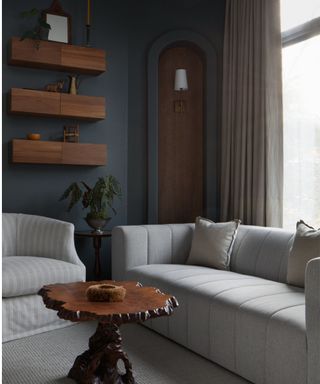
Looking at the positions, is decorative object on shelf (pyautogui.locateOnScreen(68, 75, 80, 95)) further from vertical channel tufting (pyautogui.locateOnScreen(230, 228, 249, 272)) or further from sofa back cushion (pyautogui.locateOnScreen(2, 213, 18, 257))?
vertical channel tufting (pyautogui.locateOnScreen(230, 228, 249, 272))

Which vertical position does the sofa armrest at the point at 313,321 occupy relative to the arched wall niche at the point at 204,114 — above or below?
below

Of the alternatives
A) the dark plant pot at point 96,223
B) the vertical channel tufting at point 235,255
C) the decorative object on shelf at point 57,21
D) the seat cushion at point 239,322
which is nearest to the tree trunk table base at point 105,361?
the seat cushion at point 239,322

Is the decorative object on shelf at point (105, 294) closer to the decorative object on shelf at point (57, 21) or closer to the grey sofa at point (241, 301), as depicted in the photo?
the grey sofa at point (241, 301)

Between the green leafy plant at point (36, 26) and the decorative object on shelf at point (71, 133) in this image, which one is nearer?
the green leafy plant at point (36, 26)

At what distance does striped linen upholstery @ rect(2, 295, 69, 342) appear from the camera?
2885 millimetres

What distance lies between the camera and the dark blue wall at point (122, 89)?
4.12 metres

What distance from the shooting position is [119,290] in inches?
82.0

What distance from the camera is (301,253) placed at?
102 inches

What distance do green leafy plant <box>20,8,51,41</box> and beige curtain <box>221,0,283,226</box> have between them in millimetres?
1646

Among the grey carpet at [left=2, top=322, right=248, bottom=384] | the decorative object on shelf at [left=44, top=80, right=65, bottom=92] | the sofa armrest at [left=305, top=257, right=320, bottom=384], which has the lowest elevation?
the grey carpet at [left=2, top=322, right=248, bottom=384]

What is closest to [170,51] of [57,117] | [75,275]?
[57,117]

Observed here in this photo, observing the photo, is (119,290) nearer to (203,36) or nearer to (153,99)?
(153,99)

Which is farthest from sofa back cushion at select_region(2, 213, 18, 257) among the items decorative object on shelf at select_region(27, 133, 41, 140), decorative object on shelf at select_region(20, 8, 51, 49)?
decorative object on shelf at select_region(20, 8, 51, 49)

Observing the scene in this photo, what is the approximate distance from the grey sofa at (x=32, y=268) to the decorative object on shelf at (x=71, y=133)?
864mm
